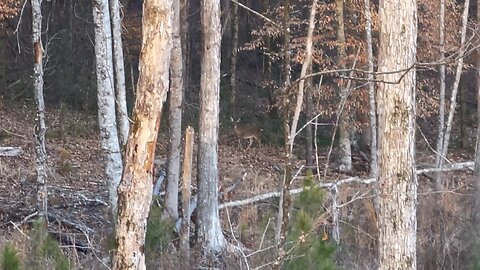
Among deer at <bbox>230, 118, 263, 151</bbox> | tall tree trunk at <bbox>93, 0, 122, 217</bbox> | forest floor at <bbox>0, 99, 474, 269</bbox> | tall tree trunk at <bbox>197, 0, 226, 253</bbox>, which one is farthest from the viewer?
deer at <bbox>230, 118, 263, 151</bbox>

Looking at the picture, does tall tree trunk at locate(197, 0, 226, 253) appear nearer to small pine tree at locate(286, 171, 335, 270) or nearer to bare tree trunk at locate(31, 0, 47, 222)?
bare tree trunk at locate(31, 0, 47, 222)

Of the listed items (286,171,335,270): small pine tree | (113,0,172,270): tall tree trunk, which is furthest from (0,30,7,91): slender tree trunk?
(113,0,172,270): tall tree trunk

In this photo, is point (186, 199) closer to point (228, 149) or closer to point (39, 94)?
point (39, 94)

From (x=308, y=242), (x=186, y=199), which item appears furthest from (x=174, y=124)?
(x=308, y=242)

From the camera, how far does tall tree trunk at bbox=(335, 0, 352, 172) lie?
59.1ft

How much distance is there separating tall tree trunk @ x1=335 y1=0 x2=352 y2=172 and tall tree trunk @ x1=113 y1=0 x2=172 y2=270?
1136 cm

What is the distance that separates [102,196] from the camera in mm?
14398

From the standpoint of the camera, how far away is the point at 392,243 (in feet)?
26.3

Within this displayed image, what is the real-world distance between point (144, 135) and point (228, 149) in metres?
15.8

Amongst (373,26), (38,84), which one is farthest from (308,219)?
(373,26)

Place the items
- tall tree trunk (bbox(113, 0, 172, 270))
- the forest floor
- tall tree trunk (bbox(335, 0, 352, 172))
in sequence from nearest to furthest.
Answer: tall tree trunk (bbox(113, 0, 172, 270)) → the forest floor → tall tree trunk (bbox(335, 0, 352, 172))

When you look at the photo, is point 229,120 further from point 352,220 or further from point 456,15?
point 352,220

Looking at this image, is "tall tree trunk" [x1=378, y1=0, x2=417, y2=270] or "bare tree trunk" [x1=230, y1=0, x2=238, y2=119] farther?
"bare tree trunk" [x1=230, y1=0, x2=238, y2=119]

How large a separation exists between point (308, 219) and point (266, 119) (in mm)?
17185
